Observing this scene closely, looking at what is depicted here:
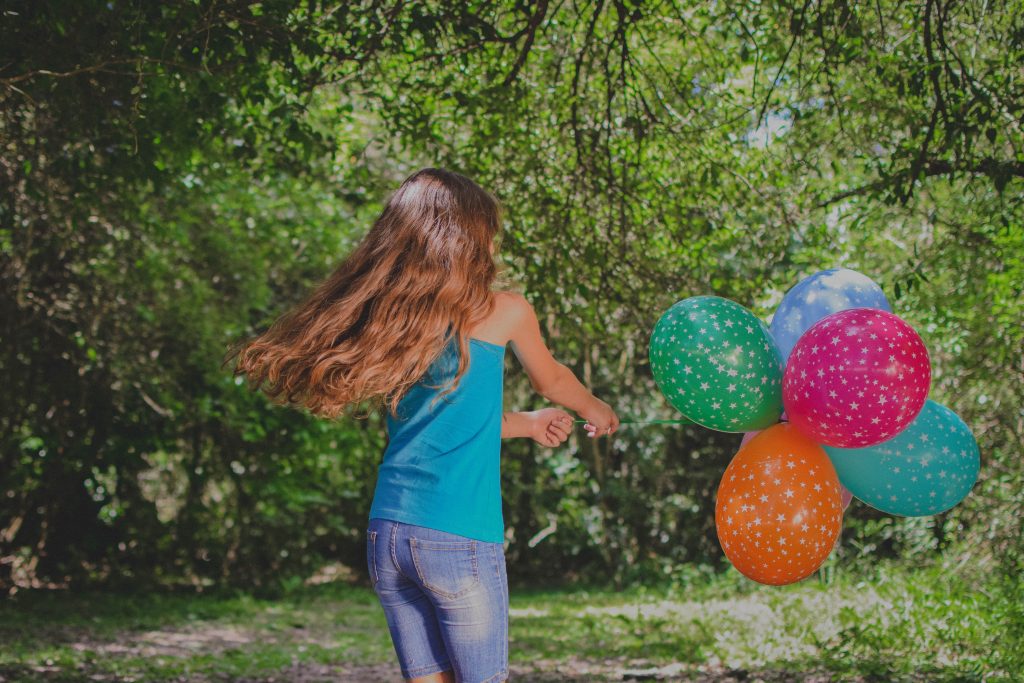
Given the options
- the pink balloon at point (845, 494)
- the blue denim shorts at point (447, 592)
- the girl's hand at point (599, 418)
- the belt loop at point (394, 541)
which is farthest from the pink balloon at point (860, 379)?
the belt loop at point (394, 541)

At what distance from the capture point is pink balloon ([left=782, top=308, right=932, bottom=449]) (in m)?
2.44

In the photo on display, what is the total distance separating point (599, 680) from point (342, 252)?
431 cm

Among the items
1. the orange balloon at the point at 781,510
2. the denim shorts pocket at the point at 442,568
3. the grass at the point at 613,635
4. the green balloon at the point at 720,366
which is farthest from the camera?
the grass at the point at 613,635

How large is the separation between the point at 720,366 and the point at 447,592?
1.21 meters

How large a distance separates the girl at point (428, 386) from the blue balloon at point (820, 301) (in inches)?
49.6

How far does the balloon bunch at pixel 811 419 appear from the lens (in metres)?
2.48

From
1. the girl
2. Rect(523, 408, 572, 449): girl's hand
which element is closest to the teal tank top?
the girl

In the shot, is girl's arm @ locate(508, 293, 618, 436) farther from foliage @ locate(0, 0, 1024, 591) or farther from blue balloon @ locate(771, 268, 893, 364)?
foliage @ locate(0, 0, 1024, 591)

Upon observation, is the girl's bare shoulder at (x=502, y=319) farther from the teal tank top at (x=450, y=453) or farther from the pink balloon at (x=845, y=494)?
the pink balloon at (x=845, y=494)

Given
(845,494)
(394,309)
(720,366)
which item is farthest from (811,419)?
(394,309)

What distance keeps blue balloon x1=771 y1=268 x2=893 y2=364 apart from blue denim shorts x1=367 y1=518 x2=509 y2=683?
4.85 feet

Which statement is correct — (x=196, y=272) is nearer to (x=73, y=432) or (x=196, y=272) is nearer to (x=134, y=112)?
(x=73, y=432)

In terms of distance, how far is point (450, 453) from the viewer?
1.92 meters

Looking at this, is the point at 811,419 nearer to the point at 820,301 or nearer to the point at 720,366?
the point at 720,366
